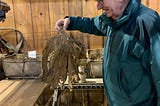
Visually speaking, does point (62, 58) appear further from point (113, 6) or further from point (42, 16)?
point (42, 16)

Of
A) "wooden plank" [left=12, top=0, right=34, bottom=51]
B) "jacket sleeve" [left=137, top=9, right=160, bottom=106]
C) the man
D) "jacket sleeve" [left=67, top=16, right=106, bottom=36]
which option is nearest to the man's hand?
"jacket sleeve" [left=67, top=16, right=106, bottom=36]

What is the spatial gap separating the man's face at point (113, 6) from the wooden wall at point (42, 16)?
1.24 metres

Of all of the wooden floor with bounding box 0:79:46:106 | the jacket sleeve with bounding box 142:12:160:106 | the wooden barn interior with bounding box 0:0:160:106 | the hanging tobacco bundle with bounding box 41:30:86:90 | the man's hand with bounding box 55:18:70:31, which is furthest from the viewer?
the wooden barn interior with bounding box 0:0:160:106

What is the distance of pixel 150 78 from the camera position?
1.18m

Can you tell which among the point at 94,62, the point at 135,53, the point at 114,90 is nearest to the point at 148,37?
the point at 135,53

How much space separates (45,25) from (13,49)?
427mm

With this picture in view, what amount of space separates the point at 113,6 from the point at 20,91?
130 cm

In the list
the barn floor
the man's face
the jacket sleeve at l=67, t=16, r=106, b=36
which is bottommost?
the barn floor

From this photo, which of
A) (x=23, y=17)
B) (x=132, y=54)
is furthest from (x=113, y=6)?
(x=23, y=17)

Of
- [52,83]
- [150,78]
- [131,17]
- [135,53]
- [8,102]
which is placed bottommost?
[8,102]

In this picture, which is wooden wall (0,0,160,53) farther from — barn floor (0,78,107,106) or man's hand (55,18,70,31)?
man's hand (55,18,70,31)

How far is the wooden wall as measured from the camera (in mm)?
2479

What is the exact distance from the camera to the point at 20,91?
6.98 feet

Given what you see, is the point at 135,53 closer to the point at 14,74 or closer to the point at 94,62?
the point at 94,62
